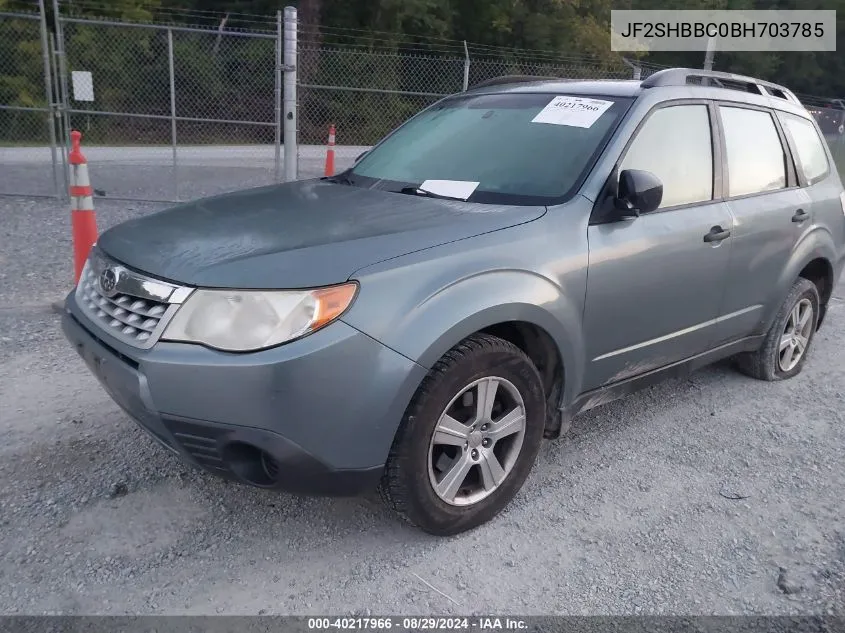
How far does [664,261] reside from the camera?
3.53 meters

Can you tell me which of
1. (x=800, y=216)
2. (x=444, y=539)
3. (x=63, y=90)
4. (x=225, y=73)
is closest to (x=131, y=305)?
(x=444, y=539)

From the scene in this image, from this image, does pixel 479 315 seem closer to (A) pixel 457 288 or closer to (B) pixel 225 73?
(A) pixel 457 288

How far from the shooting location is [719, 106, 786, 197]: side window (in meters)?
4.11

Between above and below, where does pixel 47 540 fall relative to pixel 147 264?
below

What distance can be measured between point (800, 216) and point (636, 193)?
183cm

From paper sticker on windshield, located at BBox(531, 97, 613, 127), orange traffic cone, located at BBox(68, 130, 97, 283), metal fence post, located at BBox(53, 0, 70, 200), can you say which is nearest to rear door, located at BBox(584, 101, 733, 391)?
paper sticker on windshield, located at BBox(531, 97, 613, 127)

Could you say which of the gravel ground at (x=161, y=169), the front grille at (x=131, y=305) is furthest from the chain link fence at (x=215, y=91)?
the front grille at (x=131, y=305)

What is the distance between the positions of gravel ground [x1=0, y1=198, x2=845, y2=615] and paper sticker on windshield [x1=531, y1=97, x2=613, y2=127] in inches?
63.2

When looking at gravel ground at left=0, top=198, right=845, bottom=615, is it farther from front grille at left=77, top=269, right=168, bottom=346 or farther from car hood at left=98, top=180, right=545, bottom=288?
car hood at left=98, top=180, right=545, bottom=288

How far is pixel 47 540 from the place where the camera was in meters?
2.87

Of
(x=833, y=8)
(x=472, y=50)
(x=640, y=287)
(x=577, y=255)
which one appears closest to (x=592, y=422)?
(x=640, y=287)

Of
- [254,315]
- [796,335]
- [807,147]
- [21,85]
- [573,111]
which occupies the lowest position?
[21,85]

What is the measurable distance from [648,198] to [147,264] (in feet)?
6.69

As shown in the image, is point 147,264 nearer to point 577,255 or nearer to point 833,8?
point 577,255
